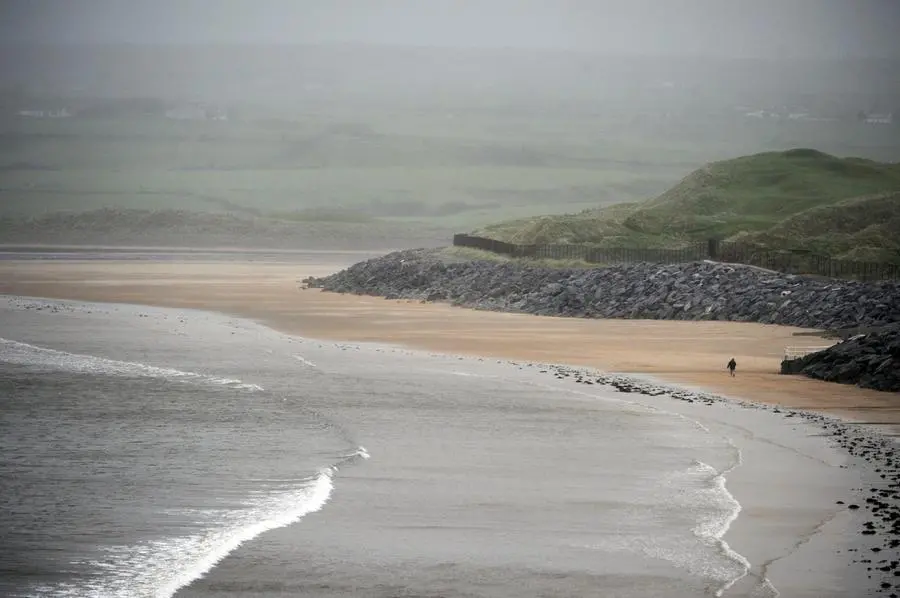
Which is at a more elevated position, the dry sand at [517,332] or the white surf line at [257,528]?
the dry sand at [517,332]

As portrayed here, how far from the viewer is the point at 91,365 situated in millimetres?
38219

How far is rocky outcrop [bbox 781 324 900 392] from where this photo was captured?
107ft

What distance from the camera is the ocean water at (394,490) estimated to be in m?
15.0

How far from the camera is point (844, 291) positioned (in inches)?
2186

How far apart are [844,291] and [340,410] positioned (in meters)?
31.7

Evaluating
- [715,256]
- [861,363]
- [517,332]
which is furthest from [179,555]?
[715,256]

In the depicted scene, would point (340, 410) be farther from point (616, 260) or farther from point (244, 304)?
point (616, 260)

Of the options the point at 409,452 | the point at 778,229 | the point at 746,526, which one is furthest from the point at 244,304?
the point at 746,526

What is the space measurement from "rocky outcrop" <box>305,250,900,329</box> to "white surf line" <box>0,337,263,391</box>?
969 inches

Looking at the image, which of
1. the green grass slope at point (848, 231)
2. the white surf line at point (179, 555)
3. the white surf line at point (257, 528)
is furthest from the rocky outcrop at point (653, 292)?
the white surf line at point (179, 555)

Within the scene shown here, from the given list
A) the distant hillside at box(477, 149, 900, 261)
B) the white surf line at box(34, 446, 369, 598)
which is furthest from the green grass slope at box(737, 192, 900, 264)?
the white surf line at box(34, 446, 369, 598)

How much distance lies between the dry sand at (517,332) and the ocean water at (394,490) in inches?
144

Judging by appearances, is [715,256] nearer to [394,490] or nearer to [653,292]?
[653,292]

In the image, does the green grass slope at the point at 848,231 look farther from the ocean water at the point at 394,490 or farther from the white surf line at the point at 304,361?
the ocean water at the point at 394,490
